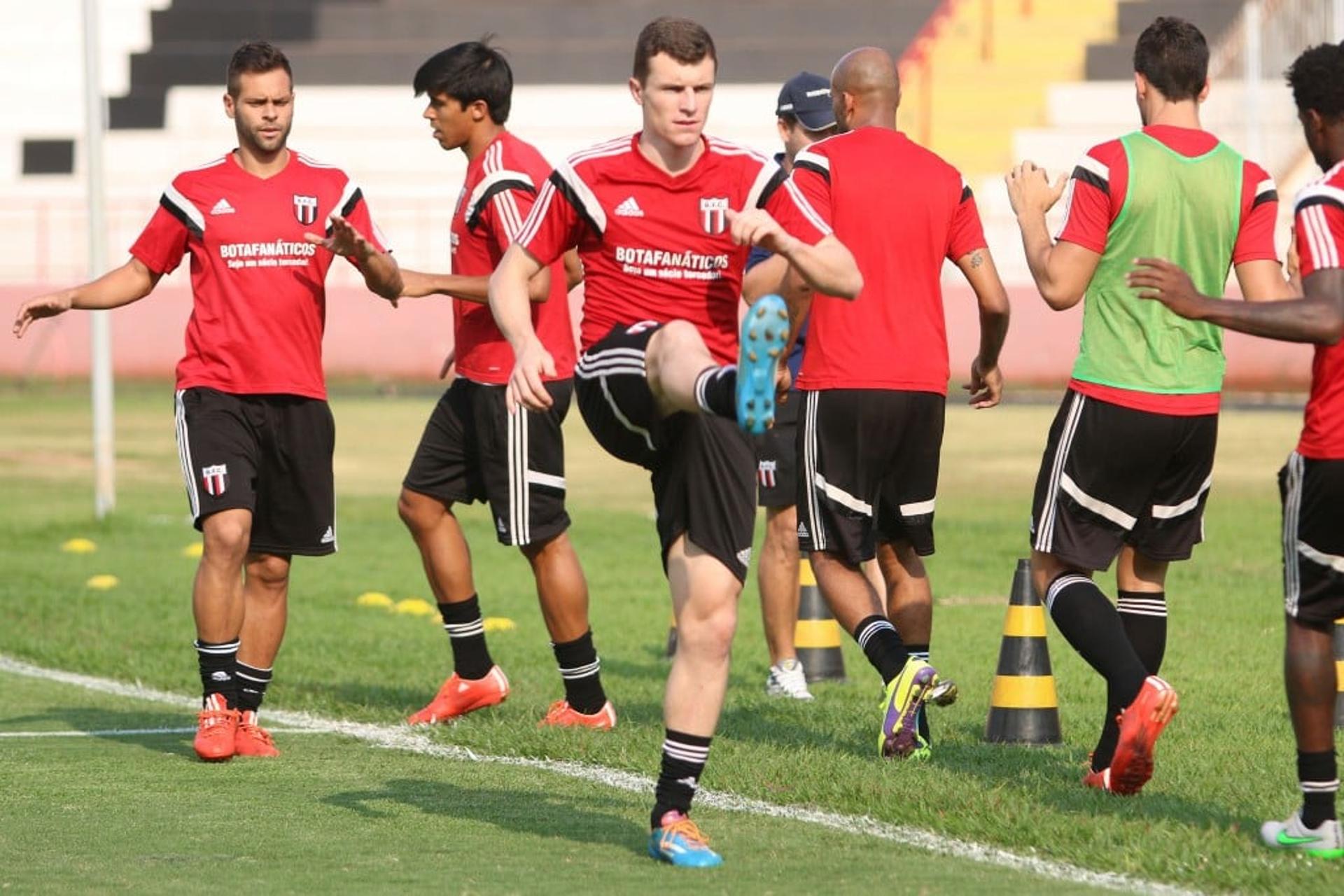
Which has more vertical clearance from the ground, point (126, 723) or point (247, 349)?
point (247, 349)

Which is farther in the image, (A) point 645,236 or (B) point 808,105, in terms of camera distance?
(B) point 808,105

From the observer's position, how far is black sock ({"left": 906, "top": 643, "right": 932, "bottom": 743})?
7090 mm

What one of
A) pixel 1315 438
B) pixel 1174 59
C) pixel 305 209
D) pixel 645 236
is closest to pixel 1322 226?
pixel 1315 438

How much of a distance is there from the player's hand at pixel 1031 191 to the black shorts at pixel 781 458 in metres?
2.64

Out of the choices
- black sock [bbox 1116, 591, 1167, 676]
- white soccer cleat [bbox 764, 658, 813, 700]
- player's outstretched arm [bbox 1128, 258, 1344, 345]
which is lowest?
white soccer cleat [bbox 764, 658, 813, 700]

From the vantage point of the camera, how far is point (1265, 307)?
5250 mm

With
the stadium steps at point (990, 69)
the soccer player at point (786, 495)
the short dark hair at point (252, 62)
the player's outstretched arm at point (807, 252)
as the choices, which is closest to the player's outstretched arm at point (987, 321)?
the soccer player at point (786, 495)

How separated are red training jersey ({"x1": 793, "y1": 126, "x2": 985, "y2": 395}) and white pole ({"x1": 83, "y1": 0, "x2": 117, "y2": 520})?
346 inches

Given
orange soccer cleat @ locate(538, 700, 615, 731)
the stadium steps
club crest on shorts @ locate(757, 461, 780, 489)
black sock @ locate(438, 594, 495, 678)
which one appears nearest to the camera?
orange soccer cleat @ locate(538, 700, 615, 731)

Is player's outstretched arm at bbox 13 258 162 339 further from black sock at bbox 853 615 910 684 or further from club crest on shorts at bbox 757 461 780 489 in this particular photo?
black sock at bbox 853 615 910 684

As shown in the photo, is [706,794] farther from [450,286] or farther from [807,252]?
[450,286]

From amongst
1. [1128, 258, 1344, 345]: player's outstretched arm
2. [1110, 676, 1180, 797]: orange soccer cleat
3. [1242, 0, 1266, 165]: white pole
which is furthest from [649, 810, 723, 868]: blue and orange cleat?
[1242, 0, 1266, 165]: white pole

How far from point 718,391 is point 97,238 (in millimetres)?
11024

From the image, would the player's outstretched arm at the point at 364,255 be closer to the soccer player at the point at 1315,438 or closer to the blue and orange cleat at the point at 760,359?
the blue and orange cleat at the point at 760,359
